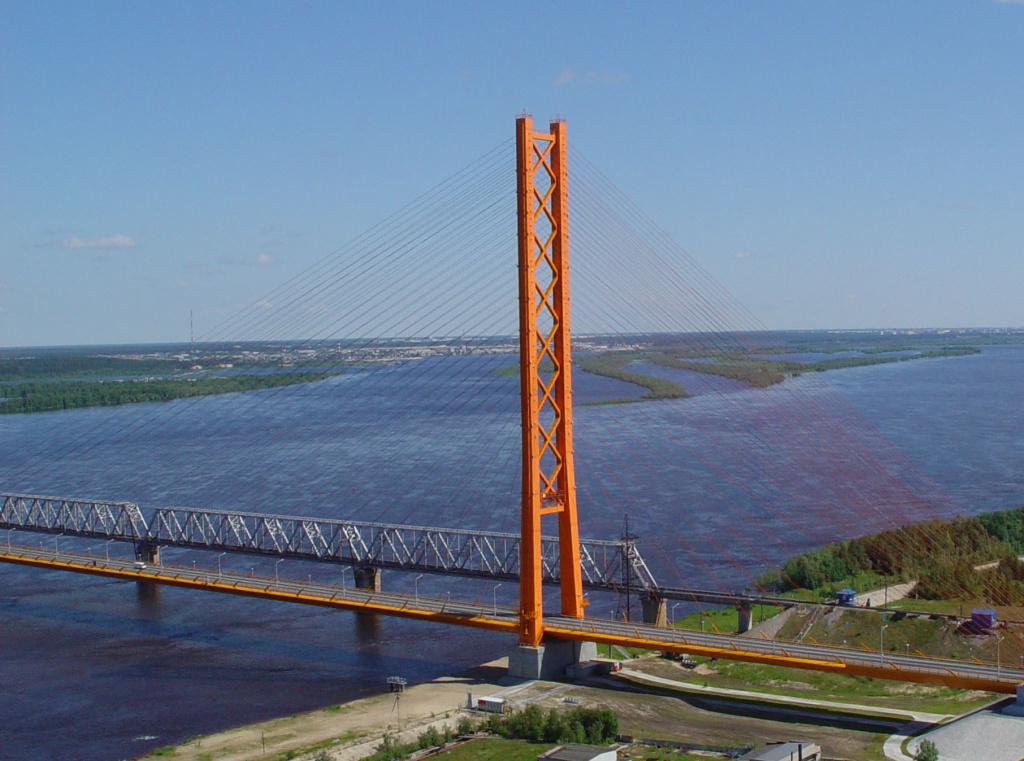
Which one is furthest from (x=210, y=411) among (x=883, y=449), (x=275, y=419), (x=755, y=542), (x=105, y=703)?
(x=105, y=703)

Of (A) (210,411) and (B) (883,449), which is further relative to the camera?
(A) (210,411)

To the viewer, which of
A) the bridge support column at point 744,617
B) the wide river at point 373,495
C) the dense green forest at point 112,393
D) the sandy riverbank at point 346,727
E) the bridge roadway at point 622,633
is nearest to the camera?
the bridge roadway at point 622,633

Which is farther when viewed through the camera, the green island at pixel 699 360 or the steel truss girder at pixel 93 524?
the green island at pixel 699 360

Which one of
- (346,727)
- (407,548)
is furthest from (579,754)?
(407,548)

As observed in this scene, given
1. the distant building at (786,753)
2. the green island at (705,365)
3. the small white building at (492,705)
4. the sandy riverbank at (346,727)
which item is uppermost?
the green island at (705,365)

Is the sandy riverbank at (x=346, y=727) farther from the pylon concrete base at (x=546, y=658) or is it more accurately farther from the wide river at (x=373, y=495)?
the wide river at (x=373, y=495)

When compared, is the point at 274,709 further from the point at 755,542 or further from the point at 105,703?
the point at 755,542

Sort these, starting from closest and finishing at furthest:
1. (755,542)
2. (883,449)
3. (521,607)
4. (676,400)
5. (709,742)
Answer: (709,742) < (521,607) < (755,542) < (883,449) < (676,400)

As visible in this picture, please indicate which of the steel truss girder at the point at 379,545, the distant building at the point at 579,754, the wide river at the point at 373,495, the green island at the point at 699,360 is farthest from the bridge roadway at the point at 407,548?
the distant building at the point at 579,754
